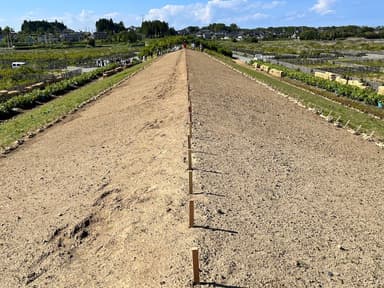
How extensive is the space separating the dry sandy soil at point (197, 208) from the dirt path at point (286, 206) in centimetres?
3

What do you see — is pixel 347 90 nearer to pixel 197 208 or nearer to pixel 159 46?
pixel 197 208

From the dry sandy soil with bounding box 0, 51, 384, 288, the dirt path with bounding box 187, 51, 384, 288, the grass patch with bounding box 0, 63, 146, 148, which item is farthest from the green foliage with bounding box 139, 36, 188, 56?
the dry sandy soil with bounding box 0, 51, 384, 288

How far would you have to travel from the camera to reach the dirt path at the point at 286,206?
694cm

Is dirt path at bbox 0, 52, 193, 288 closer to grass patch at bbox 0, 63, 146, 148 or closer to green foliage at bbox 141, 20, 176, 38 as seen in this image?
grass patch at bbox 0, 63, 146, 148

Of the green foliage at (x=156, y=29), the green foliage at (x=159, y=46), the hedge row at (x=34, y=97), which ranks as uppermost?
the green foliage at (x=156, y=29)

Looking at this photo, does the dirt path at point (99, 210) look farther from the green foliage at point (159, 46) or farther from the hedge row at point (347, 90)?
the green foliage at point (159, 46)

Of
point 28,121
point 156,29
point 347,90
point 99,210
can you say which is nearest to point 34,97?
point 28,121

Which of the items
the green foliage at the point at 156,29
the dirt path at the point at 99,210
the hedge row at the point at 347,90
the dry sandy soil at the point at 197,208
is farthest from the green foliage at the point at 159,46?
the green foliage at the point at 156,29

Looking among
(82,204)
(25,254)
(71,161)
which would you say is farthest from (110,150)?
(25,254)

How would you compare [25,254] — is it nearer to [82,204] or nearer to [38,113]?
[82,204]

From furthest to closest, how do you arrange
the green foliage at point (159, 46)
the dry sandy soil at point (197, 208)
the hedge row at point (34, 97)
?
the green foliage at point (159, 46) → the hedge row at point (34, 97) → the dry sandy soil at point (197, 208)

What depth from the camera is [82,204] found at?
399 inches

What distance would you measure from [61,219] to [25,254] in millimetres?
1393

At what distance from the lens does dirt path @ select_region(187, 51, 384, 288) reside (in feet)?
22.8
